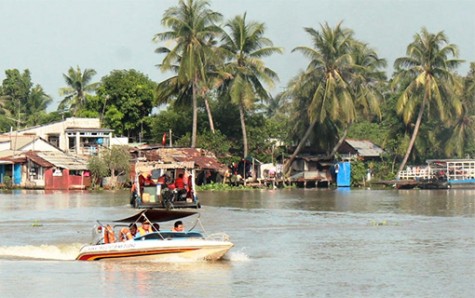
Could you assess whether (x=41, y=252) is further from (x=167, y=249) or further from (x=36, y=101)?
(x=36, y=101)

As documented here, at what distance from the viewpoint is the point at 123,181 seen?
6059cm

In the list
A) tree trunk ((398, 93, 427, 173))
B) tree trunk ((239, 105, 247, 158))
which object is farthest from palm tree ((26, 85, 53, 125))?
tree trunk ((398, 93, 427, 173))

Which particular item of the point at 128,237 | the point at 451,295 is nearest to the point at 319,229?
the point at 128,237

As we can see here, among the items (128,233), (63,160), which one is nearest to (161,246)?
(128,233)

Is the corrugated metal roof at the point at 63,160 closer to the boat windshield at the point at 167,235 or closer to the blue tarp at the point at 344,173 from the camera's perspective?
the blue tarp at the point at 344,173

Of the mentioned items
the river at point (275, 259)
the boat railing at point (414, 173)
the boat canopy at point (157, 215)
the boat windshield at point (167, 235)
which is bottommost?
the river at point (275, 259)

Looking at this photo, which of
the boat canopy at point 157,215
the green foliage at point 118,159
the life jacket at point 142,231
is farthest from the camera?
the green foliage at point 118,159

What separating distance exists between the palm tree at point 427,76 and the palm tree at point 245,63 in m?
9.30

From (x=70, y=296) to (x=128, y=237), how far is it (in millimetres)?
3923

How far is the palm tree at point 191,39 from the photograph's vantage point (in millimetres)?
60375

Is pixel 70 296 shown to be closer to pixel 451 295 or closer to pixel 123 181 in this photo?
pixel 451 295

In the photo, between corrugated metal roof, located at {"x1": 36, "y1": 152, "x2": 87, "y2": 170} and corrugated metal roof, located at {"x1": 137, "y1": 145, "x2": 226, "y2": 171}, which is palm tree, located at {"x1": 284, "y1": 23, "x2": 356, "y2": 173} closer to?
corrugated metal roof, located at {"x1": 137, "y1": 145, "x2": 226, "y2": 171}

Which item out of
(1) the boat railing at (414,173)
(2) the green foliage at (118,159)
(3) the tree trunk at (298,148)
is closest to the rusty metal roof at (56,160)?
(2) the green foliage at (118,159)

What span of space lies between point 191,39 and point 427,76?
1657 cm
